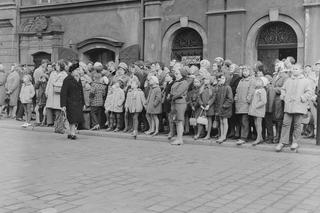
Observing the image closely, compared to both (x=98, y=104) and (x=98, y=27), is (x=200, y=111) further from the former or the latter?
(x=98, y=27)

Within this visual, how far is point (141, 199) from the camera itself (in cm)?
628

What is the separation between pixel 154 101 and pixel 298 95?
398 centimetres

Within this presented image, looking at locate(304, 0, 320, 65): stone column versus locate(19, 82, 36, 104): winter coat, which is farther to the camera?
locate(19, 82, 36, 104): winter coat

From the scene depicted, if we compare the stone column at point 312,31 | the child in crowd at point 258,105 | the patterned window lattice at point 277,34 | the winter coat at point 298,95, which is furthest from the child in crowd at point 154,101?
the patterned window lattice at point 277,34

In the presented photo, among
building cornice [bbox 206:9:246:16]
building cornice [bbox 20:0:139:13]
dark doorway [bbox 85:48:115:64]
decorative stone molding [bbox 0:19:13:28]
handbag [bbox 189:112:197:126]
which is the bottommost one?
handbag [bbox 189:112:197:126]

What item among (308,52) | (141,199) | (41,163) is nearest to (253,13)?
(308,52)

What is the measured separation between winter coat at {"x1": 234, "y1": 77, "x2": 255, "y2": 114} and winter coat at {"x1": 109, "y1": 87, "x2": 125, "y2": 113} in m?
3.52

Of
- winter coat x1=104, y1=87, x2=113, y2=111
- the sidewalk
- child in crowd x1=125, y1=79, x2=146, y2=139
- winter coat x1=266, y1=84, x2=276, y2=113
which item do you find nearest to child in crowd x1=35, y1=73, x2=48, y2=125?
the sidewalk

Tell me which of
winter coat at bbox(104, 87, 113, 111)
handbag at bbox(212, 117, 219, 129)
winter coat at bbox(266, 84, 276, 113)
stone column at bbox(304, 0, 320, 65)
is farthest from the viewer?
stone column at bbox(304, 0, 320, 65)

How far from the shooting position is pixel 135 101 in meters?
13.4

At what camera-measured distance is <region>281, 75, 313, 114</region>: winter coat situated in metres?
10.6

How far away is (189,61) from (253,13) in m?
3.26

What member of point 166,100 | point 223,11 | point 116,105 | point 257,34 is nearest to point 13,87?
point 116,105

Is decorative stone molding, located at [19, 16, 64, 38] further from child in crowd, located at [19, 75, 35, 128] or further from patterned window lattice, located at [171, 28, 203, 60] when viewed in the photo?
child in crowd, located at [19, 75, 35, 128]
